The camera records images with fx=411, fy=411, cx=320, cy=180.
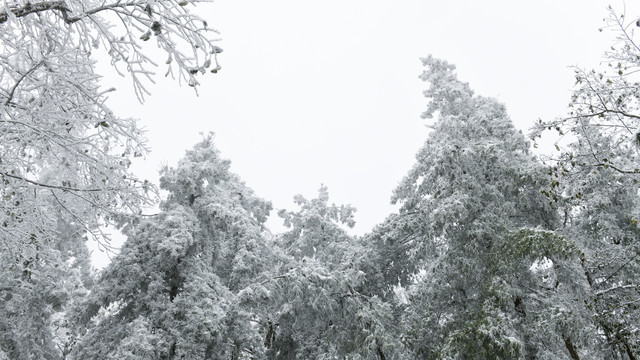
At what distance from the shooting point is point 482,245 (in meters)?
10.4

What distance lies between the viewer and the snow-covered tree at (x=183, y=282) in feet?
34.9

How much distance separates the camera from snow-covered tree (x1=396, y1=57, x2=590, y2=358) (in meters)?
8.98

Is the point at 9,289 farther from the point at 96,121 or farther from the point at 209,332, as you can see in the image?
the point at 96,121

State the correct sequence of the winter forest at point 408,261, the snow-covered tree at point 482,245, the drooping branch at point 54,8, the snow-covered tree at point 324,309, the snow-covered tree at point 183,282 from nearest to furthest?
the drooping branch at point 54,8 → the winter forest at point 408,261 → the snow-covered tree at point 482,245 → the snow-covered tree at point 183,282 → the snow-covered tree at point 324,309

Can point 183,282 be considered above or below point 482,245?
below

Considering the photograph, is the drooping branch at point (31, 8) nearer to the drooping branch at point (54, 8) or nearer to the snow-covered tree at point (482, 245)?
the drooping branch at point (54, 8)

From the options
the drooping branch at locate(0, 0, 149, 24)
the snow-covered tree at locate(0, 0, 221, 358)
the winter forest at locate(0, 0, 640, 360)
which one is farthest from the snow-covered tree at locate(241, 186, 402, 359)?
the drooping branch at locate(0, 0, 149, 24)

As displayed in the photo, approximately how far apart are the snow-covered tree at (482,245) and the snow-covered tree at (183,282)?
193 inches

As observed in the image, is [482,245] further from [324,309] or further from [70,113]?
[70,113]

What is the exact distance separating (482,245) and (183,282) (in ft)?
27.7

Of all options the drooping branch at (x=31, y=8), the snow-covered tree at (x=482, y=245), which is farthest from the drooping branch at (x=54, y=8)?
the snow-covered tree at (x=482, y=245)

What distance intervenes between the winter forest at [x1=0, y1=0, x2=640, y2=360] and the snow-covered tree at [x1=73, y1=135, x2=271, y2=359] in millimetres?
54

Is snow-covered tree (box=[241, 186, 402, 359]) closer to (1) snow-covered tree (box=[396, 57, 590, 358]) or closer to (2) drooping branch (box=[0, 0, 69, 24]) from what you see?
(1) snow-covered tree (box=[396, 57, 590, 358])

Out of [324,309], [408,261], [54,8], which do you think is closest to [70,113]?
[54,8]
